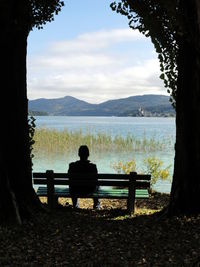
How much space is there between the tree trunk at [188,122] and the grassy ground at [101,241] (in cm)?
37

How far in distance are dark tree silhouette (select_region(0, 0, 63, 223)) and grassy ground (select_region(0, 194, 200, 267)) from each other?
1.51 ft

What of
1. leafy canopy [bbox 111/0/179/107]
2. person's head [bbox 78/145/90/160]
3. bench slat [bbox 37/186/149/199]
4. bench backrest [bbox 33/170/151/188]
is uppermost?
leafy canopy [bbox 111/0/179/107]

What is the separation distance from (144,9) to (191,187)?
13.8 feet

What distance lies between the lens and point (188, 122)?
7.24 metres

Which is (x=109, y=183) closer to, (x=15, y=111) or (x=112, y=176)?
(x=112, y=176)

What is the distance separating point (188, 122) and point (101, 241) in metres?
2.54

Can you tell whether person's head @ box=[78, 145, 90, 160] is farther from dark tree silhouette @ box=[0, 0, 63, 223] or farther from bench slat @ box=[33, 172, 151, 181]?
dark tree silhouette @ box=[0, 0, 63, 223]

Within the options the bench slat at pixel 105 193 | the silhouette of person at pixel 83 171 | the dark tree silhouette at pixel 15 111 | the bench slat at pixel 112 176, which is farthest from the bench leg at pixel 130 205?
the dark tree silhouette at pixel 15 111

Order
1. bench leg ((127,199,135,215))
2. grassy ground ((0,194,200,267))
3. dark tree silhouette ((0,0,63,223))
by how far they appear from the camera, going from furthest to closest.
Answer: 1. bench leg ((127,199,135,215))
2. dark tree silhouette ((0,0,63,223))
3. grassy ground ((0,194,200,267))

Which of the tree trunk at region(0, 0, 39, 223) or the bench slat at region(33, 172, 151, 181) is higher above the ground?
the tree trunk at region(0, 0, 39, 223)

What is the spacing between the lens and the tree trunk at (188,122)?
281 inches

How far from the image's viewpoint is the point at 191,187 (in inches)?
289

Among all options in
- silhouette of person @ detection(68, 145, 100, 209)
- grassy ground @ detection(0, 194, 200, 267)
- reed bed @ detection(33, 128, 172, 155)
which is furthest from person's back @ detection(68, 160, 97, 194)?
reed bed @ detection(33, 128, 172, 155)

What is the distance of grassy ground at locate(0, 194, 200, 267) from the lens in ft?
18.2
